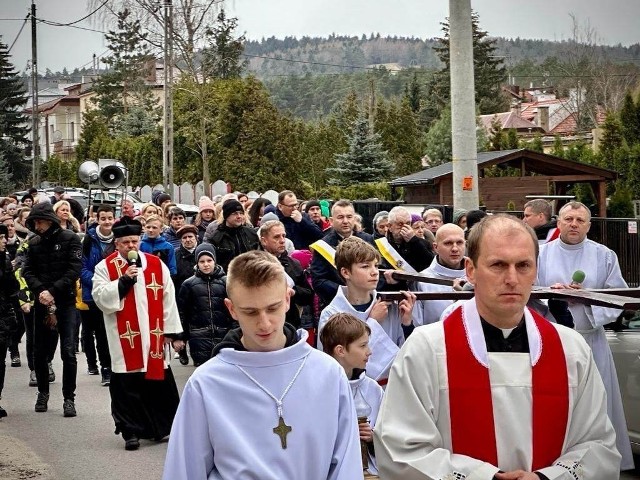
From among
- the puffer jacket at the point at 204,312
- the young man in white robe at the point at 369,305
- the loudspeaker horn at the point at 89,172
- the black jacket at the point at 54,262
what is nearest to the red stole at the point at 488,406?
the young man in white robe at the point at 369,305

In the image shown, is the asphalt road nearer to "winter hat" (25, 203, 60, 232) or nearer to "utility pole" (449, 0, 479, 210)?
"winter hat" (25, 203, 60, 232)

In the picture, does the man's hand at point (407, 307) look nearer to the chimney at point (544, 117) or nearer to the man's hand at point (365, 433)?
the man's hand at point (365, 433)

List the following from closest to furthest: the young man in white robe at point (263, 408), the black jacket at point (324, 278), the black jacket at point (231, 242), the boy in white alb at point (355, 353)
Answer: the young man in white robe at point (263, 408)
the boy in white alb at point (355, 353)
the black jacket at point (324, 278)
the black jacket at point (231, 242)

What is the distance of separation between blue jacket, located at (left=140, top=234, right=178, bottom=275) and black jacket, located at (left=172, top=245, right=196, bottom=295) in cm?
14

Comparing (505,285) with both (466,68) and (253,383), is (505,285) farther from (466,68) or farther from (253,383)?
(466,68)

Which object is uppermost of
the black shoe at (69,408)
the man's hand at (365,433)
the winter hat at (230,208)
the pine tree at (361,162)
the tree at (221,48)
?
the tree at (221,48)

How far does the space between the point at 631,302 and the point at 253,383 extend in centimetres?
199

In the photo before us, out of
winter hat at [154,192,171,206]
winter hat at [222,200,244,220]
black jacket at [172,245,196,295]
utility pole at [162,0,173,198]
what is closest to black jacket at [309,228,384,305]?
winter hat at [222,200,244,220]

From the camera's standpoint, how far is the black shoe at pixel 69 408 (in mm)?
11523

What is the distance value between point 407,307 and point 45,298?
5.41m

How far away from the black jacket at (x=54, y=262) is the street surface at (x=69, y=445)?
1214mm

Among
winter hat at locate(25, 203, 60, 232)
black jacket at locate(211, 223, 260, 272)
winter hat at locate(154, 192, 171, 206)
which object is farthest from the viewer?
winter hat at locate(154, 192, 171, 206)

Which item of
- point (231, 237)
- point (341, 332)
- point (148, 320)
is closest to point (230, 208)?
point (231, 237)

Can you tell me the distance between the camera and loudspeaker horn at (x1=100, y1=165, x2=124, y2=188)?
22953 mm
